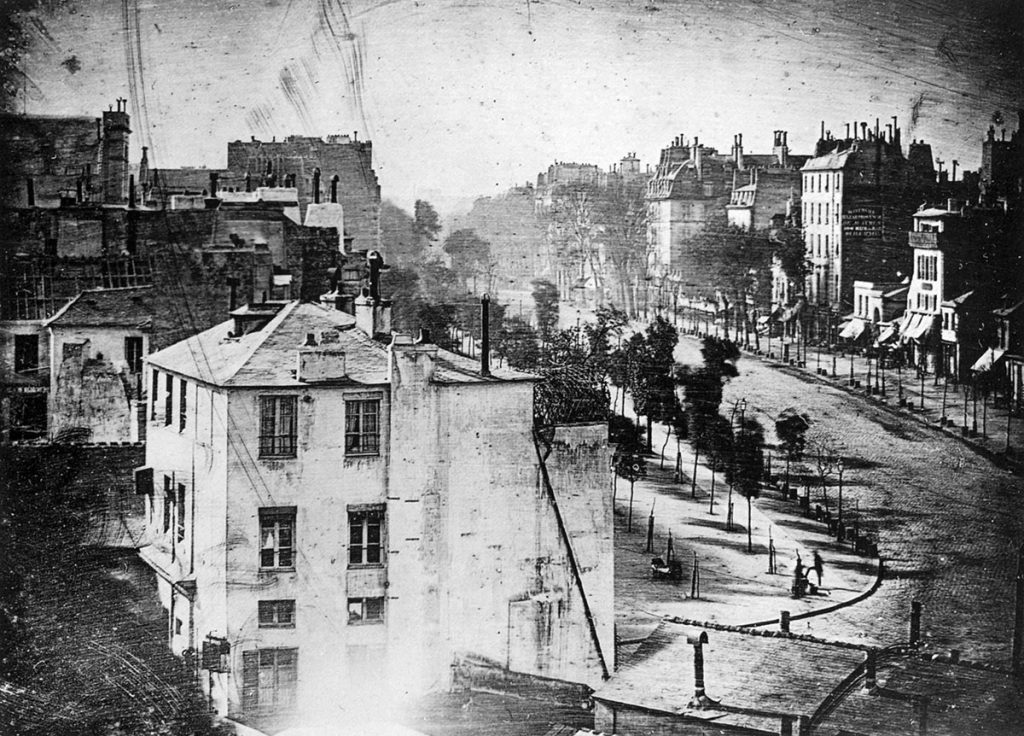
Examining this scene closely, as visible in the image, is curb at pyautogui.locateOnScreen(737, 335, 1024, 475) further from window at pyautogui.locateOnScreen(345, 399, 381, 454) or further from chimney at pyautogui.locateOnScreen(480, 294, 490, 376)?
window at pyautogui.locateOnScreen(345, 399, 381, 454)

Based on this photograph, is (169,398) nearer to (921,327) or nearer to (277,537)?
(277,537)

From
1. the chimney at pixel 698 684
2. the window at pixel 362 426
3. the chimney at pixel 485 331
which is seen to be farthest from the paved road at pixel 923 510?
the window at pixel 362 426

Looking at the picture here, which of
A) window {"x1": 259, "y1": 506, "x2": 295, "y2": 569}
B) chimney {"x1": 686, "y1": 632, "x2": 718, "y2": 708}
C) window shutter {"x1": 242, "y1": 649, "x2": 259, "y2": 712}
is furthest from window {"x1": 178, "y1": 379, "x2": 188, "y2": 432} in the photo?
chimney {"x1": 686, "y1": 632, "x2": 718, "y2": 708}

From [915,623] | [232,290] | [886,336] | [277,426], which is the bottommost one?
[915,623]

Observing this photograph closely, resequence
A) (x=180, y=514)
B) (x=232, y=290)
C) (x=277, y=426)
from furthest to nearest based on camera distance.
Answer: (x=232, y=290)
(x=180, y=514)
(x=277, y=426)

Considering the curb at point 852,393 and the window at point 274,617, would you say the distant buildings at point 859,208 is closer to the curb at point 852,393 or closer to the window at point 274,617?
the curb at point 852,393

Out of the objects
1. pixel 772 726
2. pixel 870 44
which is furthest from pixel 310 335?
pixel 870 44

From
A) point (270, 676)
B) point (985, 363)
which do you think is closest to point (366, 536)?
point (270, 676)

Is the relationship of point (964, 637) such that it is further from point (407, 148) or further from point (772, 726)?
point (407, 148)
